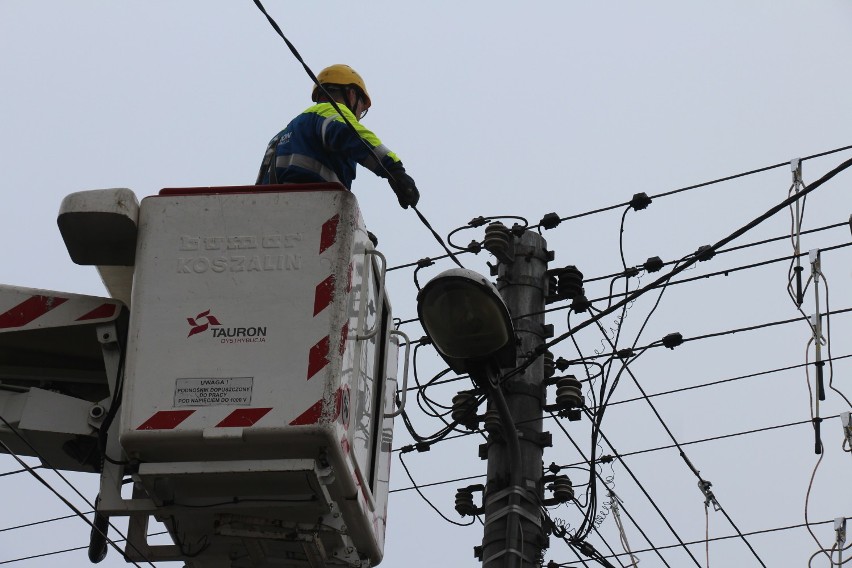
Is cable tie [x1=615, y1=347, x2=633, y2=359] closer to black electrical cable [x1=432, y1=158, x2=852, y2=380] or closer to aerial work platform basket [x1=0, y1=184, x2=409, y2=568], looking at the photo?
black electrical cable [x1=432, y1=158, x2=852, y2=380]

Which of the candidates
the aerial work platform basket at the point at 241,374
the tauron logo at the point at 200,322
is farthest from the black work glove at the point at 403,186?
the tauron logo at the point at 200,322

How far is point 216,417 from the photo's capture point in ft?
18.5

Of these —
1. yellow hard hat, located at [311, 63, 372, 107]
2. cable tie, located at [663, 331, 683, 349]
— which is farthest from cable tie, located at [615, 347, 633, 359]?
yellow hard hat, located at [311, 63, 372, 107]

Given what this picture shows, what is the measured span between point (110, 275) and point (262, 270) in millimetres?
1006

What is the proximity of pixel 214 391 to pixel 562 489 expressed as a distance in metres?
3.08

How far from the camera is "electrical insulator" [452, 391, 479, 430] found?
859 cm

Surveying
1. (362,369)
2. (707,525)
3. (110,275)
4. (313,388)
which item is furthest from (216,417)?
(707,525)

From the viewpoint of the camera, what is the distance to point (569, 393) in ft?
27.7

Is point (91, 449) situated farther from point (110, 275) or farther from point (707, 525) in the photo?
point (707, 525)

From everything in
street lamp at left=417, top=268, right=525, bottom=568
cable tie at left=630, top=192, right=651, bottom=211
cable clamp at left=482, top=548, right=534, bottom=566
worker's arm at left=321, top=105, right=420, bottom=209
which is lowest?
cable clamp at left=482, top=548, right=534, bottom=566

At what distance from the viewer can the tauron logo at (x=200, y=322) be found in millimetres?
5836

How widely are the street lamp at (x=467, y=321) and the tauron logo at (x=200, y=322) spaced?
132 cm

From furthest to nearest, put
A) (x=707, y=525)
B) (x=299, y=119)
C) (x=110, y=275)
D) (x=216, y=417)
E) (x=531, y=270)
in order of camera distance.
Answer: (x=707, y=525) < (x=531, y=270) < (x=299, y=119) < (x=110, y=275) < (x=216, y=417)

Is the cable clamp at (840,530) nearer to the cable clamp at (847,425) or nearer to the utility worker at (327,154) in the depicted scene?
→ the cable clamp at (847,425)
